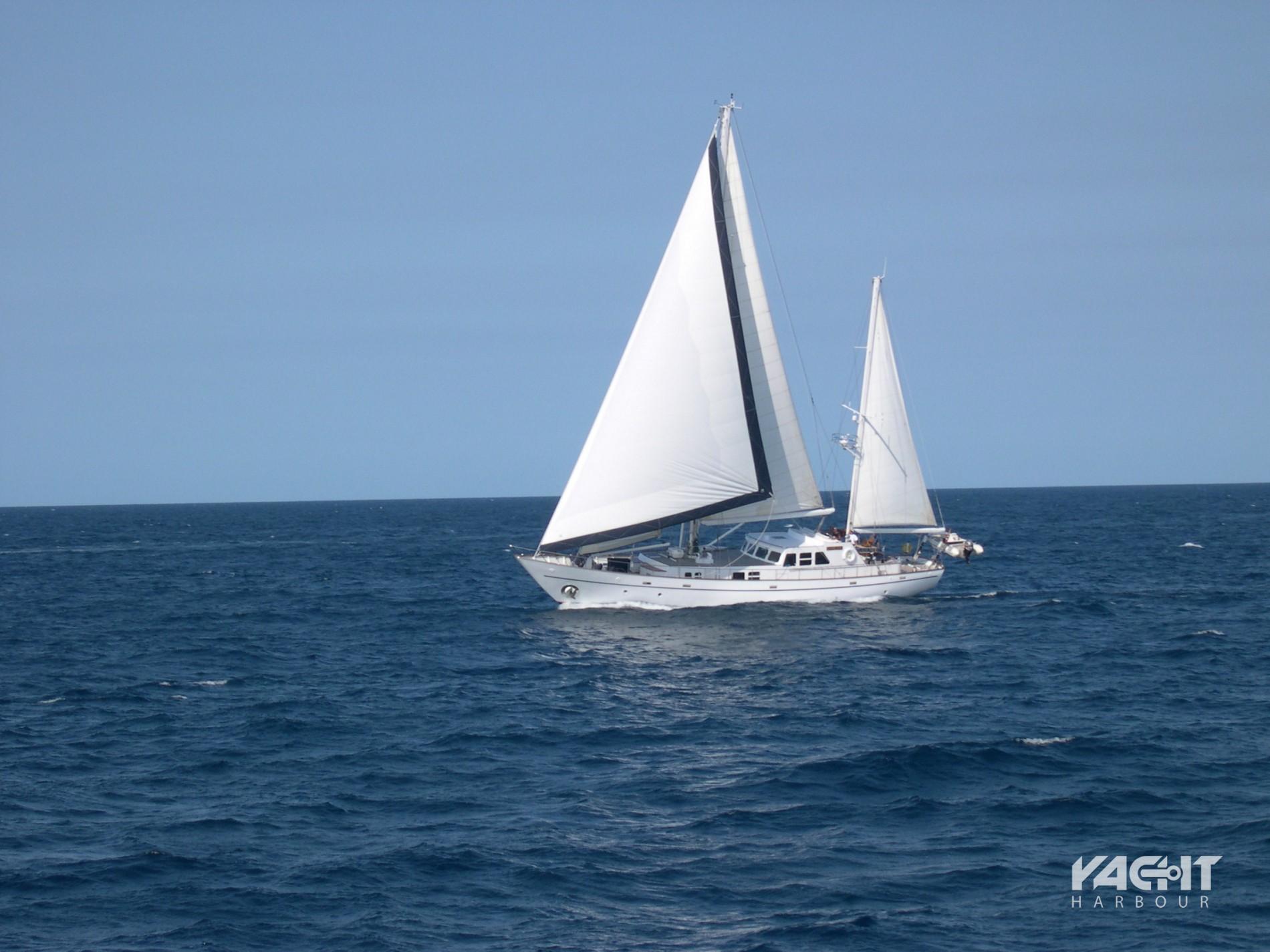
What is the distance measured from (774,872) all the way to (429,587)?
46.1 meters

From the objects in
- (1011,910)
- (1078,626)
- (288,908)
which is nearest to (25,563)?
(1078,626)

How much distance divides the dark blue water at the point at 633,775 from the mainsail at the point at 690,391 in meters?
4.25

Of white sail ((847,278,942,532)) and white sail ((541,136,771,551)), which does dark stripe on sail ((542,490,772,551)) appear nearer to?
white sail ((541,136,771,551))

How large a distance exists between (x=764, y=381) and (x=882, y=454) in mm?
7771

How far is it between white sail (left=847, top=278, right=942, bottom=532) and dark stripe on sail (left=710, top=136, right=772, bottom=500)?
6592mm

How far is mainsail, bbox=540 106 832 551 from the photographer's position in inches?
1780

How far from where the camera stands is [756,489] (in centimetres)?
4653

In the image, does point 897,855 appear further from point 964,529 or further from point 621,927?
point 964,529
